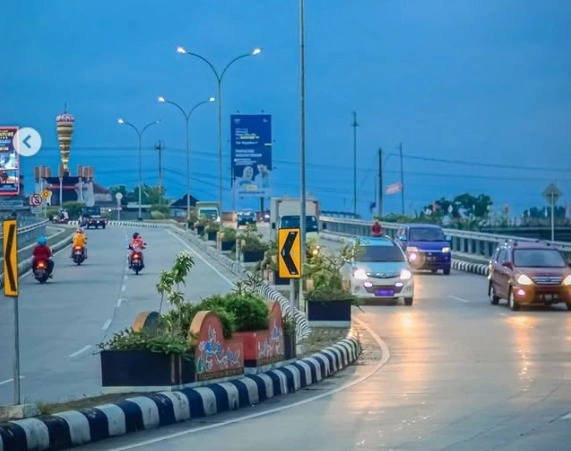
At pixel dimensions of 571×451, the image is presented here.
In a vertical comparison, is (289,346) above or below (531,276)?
below

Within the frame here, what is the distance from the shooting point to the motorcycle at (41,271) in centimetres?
4406

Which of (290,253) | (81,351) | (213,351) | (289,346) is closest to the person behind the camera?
(213,351)

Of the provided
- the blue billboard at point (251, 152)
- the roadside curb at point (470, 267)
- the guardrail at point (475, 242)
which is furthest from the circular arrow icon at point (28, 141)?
the blue billboard at point (251, 152)

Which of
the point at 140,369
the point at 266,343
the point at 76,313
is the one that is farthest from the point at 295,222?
the point at 140,369

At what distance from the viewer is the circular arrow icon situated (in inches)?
744

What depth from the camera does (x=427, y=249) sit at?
48.8 metres

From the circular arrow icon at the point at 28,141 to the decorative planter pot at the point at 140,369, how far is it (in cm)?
475

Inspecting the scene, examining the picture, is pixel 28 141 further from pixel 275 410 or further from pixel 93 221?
pixel 93 221

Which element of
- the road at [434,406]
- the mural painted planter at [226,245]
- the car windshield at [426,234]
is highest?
the car windshield at [426,234]

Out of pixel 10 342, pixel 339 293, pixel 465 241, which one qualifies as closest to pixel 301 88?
pixel 339 293

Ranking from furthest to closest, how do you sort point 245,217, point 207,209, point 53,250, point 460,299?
point 207,209 < point 245,217 < point 53,250 < point 460,299

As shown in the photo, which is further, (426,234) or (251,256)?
(251,256)

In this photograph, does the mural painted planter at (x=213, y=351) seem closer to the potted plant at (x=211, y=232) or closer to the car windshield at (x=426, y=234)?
the car windshield at (x=426, y=234)

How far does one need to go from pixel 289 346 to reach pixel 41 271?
26060 millimetres
